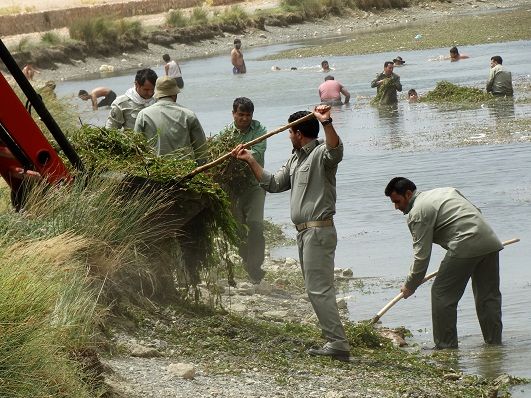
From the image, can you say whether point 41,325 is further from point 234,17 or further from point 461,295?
point 234,17

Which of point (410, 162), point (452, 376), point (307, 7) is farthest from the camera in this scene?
point (307, 7)

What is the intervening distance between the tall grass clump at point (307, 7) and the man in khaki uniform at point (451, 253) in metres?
54.3

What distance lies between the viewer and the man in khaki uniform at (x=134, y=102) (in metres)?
11.5

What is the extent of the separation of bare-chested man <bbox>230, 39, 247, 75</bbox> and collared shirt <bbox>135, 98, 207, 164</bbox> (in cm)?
2996

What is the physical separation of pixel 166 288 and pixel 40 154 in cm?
141

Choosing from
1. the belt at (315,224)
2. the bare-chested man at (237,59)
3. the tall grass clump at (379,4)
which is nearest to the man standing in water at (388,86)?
the bare-chested man at (237,59)

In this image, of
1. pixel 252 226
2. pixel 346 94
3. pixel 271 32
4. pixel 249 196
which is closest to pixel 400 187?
pixel 249 196

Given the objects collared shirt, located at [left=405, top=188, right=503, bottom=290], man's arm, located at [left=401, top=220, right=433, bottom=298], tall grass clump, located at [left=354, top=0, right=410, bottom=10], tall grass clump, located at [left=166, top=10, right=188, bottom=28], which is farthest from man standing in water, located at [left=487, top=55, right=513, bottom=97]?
tall grass clump, located at [left=354, top=0, right=410, bottom=10]

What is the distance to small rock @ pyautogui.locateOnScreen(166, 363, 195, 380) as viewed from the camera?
305 inches

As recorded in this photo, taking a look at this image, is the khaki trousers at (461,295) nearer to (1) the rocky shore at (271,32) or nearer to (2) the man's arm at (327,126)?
(2) the man's arm at (327,126)

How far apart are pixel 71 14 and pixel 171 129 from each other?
54.5 m

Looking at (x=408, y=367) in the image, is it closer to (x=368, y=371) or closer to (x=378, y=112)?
(x=368, y=371)

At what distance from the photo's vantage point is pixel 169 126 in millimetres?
10523

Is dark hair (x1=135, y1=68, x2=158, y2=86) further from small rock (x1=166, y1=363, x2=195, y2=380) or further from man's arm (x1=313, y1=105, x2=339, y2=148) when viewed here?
small rock (x1=166, y1=363, x2=195, y2=380)
